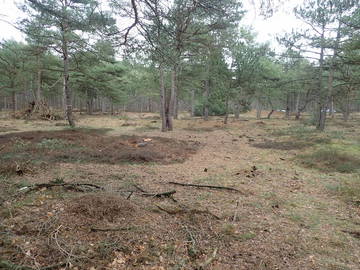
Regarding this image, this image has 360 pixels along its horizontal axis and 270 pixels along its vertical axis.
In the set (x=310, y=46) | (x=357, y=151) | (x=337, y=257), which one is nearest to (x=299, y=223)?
(x=337, y=257)

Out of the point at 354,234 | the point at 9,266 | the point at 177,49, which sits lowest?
the point at 354,234

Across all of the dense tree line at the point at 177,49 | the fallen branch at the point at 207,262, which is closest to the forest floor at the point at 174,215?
the fallen branch at the point at 207,262

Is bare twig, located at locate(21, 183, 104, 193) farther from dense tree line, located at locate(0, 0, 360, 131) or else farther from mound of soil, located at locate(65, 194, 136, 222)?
dense tree line, located at locate(0, 0, 360, 131)

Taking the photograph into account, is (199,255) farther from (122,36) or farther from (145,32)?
(122,36)

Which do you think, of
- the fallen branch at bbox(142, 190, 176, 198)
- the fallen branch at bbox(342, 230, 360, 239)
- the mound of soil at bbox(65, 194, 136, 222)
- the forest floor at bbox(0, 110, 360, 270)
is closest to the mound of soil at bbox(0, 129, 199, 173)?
the forest floor at bbox(0, 110, 360, 270)

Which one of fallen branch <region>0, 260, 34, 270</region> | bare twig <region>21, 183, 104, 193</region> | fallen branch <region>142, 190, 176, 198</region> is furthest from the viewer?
fallen branch <region>142, 190, 176, 198</region>

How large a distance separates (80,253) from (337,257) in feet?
9.84

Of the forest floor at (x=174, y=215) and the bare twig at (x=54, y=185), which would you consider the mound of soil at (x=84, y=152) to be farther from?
the bare twig at (x=54, y=185)

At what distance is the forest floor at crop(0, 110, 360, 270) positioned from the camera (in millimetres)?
2531

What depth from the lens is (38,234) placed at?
2.74 m

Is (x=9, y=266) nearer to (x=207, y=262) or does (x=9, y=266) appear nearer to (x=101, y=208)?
(x=101, y=208)

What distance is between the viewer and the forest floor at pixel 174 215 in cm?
253

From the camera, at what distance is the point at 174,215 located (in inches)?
142

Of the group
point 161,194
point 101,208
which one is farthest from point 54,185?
point 161,194
